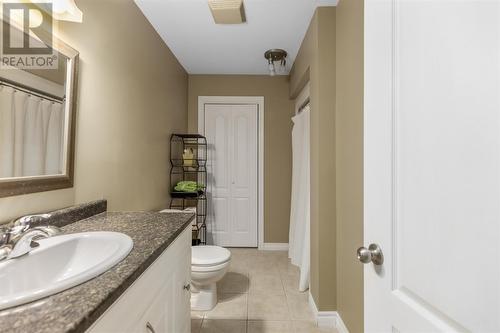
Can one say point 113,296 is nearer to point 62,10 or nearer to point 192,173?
point 62,10

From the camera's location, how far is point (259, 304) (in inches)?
81.5

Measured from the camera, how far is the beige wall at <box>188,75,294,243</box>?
3385 mm

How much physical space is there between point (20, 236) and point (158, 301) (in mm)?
492

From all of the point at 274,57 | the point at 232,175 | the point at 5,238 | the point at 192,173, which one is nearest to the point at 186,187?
the point at 192,173

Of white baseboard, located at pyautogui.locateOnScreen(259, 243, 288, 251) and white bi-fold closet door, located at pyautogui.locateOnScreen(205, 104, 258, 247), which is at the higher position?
white bi-fold closet door, located at pyautogui.locateOnScreen(205, 104, 258, 247)

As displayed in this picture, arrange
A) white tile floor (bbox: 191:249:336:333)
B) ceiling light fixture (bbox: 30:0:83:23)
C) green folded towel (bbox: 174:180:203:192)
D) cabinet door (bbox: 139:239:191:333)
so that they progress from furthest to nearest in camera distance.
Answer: green folded towel (bbox: 174:180:203:192) < white tile floor (bbox: 191:249:336:333) < ceiling light fixture (bbox: 30:0:83:23) < cabinet door (bbox: 139:239:191:333)

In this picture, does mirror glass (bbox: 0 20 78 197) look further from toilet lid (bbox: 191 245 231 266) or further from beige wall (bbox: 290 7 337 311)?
beige wall (bbox: 290 7 337 311)

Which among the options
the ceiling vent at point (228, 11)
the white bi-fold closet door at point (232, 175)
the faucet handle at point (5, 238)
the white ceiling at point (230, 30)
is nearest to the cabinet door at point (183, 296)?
the faucet handle at point (5, 238)

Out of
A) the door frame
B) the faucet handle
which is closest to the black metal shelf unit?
the door frame

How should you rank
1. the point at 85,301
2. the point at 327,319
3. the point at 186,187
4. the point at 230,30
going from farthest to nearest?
the point at 186,187, the point at 230,30, the point at 327,319, the point at 85,301
